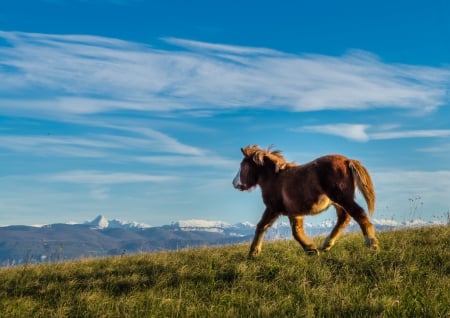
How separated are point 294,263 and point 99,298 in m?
3.81

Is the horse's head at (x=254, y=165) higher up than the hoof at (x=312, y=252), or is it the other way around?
the horse's head at (x=254, y=165)

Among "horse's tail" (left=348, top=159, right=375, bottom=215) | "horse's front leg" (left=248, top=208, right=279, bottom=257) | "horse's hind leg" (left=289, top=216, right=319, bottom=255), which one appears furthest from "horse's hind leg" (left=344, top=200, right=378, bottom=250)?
"horse's front leg" (left=248, top=208, right=279, bottom=257)

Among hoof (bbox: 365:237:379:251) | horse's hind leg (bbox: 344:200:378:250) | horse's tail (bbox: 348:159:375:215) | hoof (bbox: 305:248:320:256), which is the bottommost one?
hoof (bbox: 305:248:320:256)

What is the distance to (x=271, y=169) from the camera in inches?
455

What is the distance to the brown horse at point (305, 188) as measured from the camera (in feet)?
33.0

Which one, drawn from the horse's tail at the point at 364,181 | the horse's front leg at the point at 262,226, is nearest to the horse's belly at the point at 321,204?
the horse's tail at the point at 364,181

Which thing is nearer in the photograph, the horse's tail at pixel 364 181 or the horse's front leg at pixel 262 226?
the horse's tail at pixel 364 181

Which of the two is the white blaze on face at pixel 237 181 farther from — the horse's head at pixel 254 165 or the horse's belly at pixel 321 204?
the horse's belly at pixel 321 204

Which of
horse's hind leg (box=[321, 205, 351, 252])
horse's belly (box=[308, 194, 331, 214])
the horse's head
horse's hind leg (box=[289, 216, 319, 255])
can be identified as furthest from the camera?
the horse's head

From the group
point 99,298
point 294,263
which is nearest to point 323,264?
point 294,263

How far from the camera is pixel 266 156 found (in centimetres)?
1176

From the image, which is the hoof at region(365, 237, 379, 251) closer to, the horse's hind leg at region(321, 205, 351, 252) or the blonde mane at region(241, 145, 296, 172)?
the horse's hind leg at region(321, 205, 351, 252)

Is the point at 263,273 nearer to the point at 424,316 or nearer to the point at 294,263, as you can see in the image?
the point at 294,263

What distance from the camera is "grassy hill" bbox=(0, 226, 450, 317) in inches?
304
